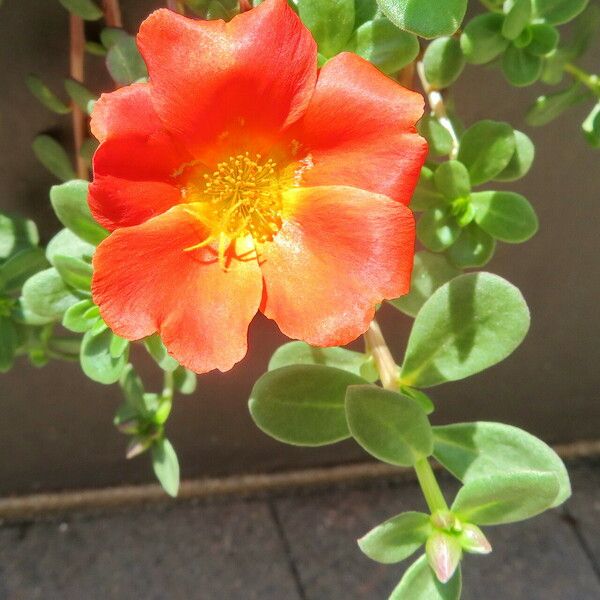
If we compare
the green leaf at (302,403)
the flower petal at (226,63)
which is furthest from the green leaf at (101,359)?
the flower petal at (226,63)

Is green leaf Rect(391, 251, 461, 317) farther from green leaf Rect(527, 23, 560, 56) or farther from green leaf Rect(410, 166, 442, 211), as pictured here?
green leaf Rect(527, 23, 560, 56)

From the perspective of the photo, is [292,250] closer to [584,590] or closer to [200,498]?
[200,498]

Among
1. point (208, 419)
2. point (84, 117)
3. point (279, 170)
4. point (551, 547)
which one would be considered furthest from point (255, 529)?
point (279, 170)

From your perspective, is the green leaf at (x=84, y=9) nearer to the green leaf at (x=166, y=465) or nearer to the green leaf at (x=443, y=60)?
the green leaf at (x=443, y=60)

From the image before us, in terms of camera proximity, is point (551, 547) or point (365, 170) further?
point (551, 547)

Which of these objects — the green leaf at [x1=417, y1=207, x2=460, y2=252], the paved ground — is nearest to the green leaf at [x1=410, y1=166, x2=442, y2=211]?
the green leaf at [x1=417, y1=207, x2=460, y2=252]

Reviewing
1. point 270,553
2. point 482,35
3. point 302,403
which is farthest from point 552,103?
point 270,553
